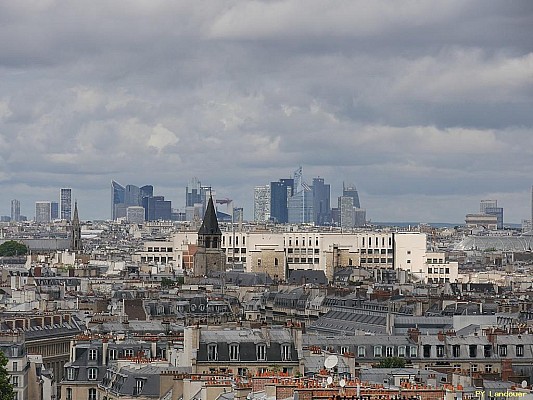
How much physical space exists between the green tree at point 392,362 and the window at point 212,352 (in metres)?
4.93

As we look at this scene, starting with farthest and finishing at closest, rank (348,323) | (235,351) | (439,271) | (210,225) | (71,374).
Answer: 1. (439,271)
2. (210,225)
3. (348,323)
4. (71,374)
5. (235,351)


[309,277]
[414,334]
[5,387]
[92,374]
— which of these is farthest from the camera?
[309,277]

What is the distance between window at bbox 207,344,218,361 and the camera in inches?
2660

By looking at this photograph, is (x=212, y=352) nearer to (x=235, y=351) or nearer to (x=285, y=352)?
(x=235, y=351)

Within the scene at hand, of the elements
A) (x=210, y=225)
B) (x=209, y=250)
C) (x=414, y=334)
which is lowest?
(x=414, y=334)

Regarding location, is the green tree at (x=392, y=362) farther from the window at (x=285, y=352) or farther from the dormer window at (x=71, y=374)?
the dormer window at (x=71, y=374)

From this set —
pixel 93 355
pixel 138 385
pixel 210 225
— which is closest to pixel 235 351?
pixel 93 355

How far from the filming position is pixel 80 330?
9206cm

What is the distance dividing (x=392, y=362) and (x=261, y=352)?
4283 mm

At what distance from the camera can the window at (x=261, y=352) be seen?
6756cm

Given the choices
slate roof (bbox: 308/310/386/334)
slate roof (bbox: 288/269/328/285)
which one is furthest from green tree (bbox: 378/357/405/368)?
slate roof (bbox: 288/269/328/285)

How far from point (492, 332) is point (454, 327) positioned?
8.78 meters

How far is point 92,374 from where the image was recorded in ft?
232

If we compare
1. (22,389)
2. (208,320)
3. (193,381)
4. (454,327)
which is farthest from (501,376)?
(208,320)
